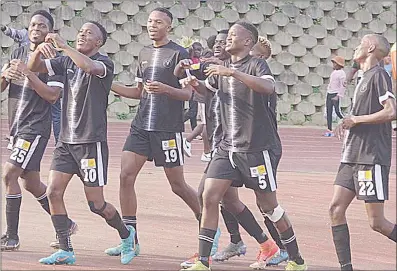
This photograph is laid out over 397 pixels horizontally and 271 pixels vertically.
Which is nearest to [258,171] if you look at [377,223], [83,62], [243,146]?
[243,146]

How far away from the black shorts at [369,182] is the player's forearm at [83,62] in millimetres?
2240

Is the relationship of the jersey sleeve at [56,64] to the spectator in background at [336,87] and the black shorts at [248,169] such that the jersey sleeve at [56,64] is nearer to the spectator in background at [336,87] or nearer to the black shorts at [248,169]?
the black shorts at [248,169]

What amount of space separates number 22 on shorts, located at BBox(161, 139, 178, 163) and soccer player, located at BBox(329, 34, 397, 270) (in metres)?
1.71

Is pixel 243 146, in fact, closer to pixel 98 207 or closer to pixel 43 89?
pixel 98 207

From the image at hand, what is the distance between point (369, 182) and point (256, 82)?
115 centimetres

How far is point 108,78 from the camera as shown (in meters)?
7.31

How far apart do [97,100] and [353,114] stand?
2.15 meters

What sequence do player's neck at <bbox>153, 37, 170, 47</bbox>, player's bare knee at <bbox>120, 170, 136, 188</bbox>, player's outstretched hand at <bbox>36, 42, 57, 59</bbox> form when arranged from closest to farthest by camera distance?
player's outstretched hand at <bbox>36, 42, 57, 59</bbox> → player's bare knee at <bbox>120, 170, 136, 188</bbox> → player's neck at <bbox>153, 37, 170, 47</bbox>

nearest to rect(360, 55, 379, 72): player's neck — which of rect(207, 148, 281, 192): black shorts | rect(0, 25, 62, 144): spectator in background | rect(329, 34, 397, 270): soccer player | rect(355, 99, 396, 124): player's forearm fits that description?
rect(329, 34, 397, 270): soccer player

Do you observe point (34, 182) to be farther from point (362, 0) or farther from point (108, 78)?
point (362, 0)

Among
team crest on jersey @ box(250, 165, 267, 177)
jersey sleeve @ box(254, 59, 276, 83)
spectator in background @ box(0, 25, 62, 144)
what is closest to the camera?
jersey sleeve @ box(254, 59, 276, 83)

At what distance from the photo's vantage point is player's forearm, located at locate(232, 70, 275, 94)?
257 inches

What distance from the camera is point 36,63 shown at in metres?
7.42

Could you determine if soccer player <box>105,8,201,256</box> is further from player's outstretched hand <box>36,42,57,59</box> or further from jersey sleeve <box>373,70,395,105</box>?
jersey sleeve <box>373,70,395,105</box>
